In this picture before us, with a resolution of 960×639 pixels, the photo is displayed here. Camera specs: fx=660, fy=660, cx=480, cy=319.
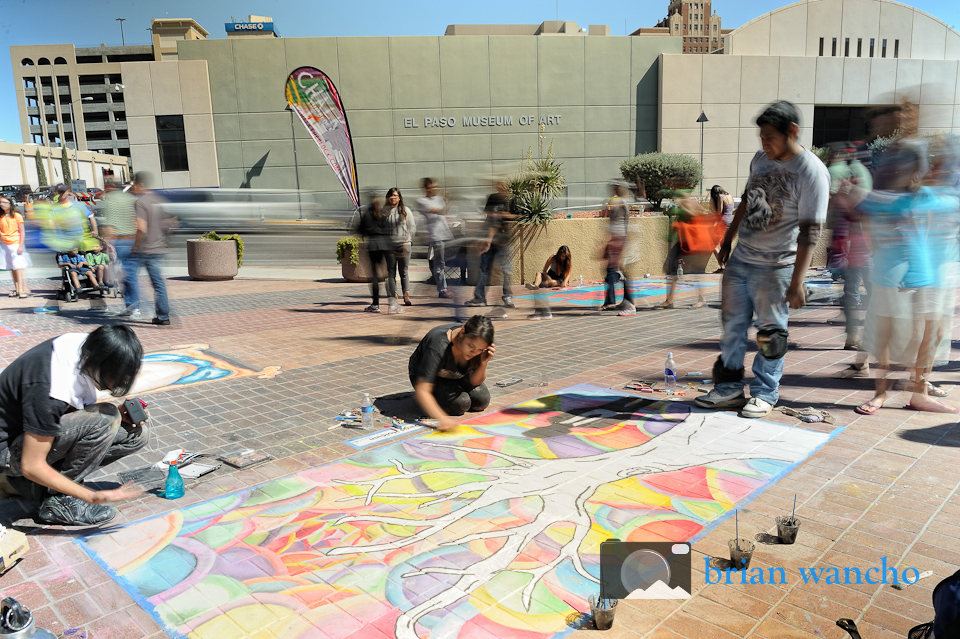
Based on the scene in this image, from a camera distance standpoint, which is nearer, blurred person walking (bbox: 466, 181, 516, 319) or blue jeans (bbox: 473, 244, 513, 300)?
blurred person walking (bbox: 466, 181, 516, 319)

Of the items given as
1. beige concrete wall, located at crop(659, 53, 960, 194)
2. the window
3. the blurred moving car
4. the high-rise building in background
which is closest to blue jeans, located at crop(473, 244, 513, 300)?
the blurred moving car

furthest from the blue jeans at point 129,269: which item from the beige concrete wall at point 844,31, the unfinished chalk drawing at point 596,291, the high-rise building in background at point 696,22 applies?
the high-rise building in background at point 696,22

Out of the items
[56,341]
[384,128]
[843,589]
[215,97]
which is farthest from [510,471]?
[215,97]

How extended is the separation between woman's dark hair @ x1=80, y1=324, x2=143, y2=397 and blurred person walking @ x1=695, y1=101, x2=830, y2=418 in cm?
392

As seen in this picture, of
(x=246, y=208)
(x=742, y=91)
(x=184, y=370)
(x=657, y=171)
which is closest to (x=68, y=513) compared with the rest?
(x=184, y=370)

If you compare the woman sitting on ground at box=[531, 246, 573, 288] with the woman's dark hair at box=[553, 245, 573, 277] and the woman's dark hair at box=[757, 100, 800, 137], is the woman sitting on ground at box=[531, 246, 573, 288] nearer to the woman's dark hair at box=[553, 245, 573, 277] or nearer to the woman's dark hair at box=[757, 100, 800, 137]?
the woman's dark hair at box=[553, 245, 573, 277]

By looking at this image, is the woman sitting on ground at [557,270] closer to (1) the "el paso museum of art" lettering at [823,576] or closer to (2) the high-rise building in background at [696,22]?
(1) the "el paso museum of art" lettering at [823,576]

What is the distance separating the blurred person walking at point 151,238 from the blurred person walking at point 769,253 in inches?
273

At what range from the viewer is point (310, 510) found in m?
3.49

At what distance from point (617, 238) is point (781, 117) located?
5.15 metres

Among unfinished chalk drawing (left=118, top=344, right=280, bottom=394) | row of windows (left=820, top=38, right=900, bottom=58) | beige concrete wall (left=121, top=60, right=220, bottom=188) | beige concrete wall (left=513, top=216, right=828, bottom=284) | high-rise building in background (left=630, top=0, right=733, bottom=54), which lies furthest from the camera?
high-rise building in background (left=630, top=0, right=733, bottom=54)

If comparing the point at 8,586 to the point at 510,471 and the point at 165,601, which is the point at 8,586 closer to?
the point at 165,601

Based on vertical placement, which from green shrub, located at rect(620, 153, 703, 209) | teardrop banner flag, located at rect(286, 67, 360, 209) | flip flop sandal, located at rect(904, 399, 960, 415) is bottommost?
flip flop sandal, located at rect(904, 399, 960, 415)

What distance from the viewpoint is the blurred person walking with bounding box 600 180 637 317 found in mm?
9320
